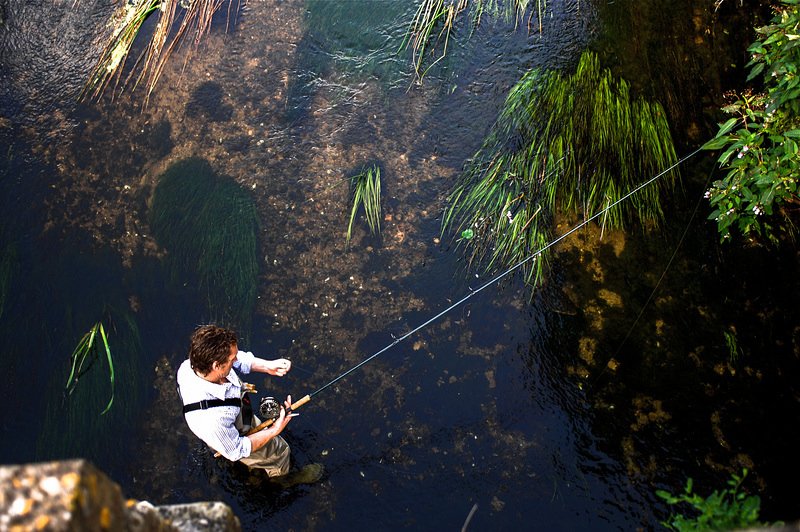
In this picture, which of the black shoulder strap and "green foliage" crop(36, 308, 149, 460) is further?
"green foliage" crop(36, 308, 149, 460)

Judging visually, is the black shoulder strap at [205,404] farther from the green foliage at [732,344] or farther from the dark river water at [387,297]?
the green foliage at [732,344]

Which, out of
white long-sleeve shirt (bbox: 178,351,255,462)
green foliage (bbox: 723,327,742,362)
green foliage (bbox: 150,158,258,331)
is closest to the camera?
white long-sleeve shirt (bbox: 178,351,255,462)

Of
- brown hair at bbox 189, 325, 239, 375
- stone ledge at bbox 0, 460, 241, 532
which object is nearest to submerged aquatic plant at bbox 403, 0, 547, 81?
brown hair at bbox 189, 325, 239, 375

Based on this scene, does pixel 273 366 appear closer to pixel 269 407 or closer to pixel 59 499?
pixel 269 407

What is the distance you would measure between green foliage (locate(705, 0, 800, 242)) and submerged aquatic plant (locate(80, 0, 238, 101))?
4347 mm

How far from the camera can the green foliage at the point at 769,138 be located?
2.93 meters

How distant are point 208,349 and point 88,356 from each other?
5.01 ft

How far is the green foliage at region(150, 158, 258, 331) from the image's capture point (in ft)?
12.2

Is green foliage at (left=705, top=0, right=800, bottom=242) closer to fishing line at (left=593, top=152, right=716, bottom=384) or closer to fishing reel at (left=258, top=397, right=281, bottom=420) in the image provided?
fishing line at (left=593, top=152, right=716, bottom=384)

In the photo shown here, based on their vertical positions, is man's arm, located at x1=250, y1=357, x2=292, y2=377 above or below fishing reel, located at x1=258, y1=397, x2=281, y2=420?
above

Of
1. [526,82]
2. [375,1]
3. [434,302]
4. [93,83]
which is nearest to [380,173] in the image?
[434,302]

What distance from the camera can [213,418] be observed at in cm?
254

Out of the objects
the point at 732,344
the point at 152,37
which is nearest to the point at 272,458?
the point at 732,344

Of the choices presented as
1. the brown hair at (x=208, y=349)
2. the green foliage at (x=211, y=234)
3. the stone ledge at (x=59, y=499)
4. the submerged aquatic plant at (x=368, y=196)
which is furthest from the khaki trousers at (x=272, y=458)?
the stone ledge at (x=59, y=499)
